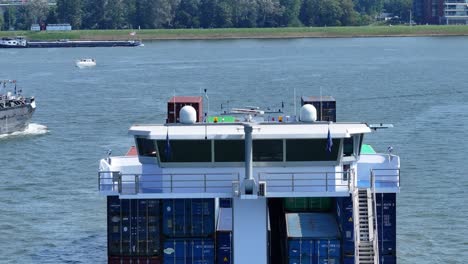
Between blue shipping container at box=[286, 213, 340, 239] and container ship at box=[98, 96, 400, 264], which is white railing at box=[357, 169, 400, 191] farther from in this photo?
blue shipping container at box=[286, 213, 340, 239]

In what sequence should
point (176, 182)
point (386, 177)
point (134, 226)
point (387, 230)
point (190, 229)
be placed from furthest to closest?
point (387, 230) → point (386, 177) → point (134, 226) → point (190, 229) → point (176, 182)

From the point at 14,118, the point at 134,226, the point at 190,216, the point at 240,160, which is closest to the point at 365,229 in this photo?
the point at 240,160

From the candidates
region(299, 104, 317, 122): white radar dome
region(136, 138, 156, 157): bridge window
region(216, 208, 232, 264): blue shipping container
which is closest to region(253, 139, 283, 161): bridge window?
region(299, 104, 317, 122): white radar dome

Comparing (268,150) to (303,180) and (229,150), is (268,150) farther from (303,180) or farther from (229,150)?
(303,180)

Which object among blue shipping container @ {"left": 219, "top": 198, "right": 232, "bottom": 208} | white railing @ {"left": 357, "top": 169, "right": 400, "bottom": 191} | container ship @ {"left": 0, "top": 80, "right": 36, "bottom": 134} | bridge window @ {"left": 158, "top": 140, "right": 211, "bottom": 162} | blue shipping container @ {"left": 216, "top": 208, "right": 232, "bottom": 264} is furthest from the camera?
container ship @ {"left": 0, "top": 80, "right": 36, "bottom": 134}

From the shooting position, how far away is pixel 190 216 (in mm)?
32438

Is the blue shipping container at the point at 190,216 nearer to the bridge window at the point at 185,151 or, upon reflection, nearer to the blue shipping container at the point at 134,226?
the blue shipping container at the point at 134,226

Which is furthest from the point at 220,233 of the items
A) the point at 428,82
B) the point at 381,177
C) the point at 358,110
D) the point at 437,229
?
the point at 428,82

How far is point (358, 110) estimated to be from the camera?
101 m

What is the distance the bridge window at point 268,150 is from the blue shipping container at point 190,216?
→ 7.55 feet

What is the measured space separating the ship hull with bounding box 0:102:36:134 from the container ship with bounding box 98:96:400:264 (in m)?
64.3

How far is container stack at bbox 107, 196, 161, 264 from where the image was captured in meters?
33.0

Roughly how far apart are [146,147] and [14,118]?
223 feet

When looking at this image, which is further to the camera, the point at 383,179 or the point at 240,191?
the point at 383,179
